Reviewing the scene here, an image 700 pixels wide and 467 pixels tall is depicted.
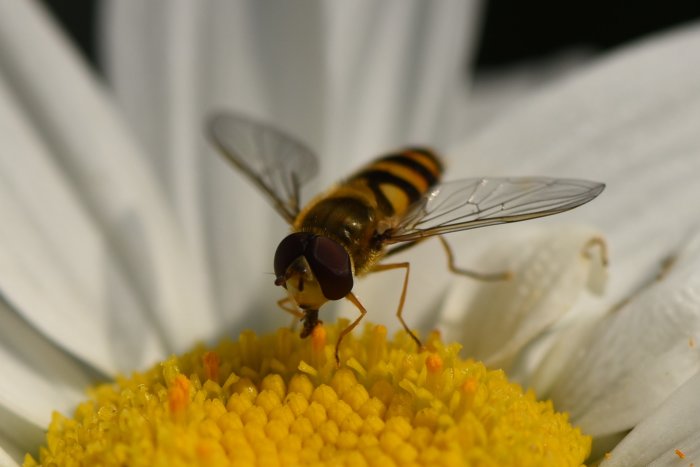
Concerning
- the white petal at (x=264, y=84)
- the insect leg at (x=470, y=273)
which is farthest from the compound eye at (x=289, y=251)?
the white petal at (x=264, y=84)

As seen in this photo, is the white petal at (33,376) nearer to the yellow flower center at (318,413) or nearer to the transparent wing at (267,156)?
the yellow flower center at (318,413)

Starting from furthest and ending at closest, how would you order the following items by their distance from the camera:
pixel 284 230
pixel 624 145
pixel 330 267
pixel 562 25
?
pixel 562 25
pixel 284 230
pixel 624 145
pixel 330 267

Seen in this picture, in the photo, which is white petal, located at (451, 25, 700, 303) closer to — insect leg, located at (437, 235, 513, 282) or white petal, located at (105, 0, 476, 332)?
insect leg, located at (437, 235, 513, 282)

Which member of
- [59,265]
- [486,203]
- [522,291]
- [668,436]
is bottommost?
[668,436]

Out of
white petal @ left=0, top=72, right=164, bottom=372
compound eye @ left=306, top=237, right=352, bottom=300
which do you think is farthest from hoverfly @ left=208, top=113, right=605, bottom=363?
white petal @ left=0, top=72, right=164, bottom=372

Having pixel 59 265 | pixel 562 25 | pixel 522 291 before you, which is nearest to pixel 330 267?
pixel 522 291

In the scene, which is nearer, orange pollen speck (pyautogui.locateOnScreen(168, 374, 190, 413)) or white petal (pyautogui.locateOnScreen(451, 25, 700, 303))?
orange pollen speck (pyautogui.locateOnScreen(168, 374, 190, 413))

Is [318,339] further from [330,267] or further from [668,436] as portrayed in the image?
[668,436]
